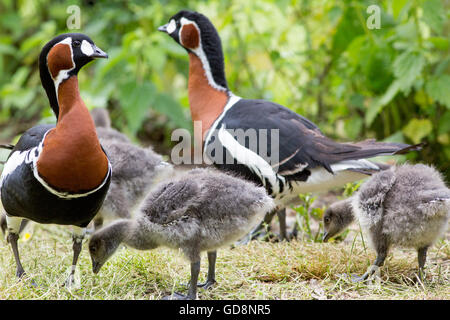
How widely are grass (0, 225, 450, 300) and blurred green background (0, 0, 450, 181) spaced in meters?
1.79

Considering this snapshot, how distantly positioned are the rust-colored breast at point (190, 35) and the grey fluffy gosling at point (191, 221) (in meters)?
1.81

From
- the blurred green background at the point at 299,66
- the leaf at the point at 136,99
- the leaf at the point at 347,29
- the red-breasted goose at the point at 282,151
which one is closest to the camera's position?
the red-breasted goose at the point at 282,151

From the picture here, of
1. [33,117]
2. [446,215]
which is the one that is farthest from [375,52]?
[33,117]

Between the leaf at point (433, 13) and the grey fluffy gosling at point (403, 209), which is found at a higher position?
the leaf at point (433, 13)

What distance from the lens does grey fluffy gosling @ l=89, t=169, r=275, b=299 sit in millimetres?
3344

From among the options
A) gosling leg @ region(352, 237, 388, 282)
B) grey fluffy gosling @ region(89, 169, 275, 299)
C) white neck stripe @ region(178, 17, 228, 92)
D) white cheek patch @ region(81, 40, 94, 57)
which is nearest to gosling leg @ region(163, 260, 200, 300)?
grey fluffy gosling @ region(89, 169, 275, 299)

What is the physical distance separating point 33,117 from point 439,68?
236 inches

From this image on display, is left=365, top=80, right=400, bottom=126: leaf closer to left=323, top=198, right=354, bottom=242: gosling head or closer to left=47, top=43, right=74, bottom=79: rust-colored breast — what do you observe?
left=323, top=198, right=354, bottom=242: gosling head

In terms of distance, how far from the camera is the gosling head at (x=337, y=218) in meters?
4.16

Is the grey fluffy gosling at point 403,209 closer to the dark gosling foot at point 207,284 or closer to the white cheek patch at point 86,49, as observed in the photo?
the dark gosling foot at point 207,284

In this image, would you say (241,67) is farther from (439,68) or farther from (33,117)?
(33,117)

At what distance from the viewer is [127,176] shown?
4.43 meters

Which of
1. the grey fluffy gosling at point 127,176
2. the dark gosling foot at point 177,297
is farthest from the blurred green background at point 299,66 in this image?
the dark gosling foot at point 177,297
